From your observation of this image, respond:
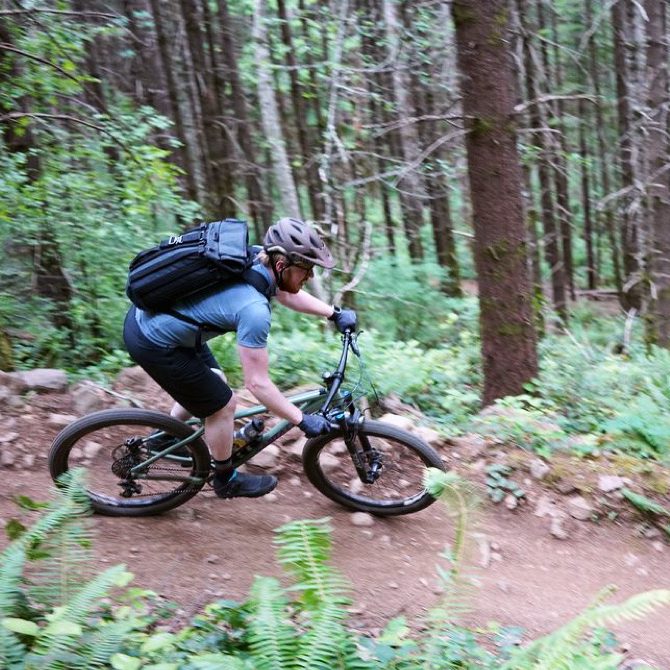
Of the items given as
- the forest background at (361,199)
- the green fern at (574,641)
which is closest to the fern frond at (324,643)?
the green fern at (574,641)

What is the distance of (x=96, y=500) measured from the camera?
192 inches

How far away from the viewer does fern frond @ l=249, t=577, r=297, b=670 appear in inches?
107

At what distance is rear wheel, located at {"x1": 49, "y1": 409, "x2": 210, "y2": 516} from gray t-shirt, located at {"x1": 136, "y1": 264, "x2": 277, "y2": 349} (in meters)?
0.74

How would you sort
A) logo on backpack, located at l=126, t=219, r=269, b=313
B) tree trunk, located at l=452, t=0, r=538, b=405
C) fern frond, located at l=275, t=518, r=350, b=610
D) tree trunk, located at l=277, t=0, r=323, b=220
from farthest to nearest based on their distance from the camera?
tree trunk, located at l=277, t=0, r=323, b=220
tree trunk, located at l=452, t=0, r=538, b=405
logo on backpack, located at l=126, t=219, r=269, b=313
fern frond, located at l=275, t=518, r=350, b=610

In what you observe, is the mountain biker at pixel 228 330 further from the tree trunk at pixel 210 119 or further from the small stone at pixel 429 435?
the tree trunk at pixel 210 119

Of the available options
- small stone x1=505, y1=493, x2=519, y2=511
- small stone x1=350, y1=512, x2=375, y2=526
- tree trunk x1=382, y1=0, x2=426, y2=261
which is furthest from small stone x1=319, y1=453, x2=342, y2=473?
tree trunk x1=382, y1=0, x2=426, y2=261

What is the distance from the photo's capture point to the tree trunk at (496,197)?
21.0ft

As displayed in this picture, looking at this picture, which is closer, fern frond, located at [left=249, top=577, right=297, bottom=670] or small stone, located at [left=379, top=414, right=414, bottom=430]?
fern frond, located at [left=249, top=577, right=297, bottom=670]

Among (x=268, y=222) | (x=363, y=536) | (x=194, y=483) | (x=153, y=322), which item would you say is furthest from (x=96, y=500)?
(x=268, y=222)

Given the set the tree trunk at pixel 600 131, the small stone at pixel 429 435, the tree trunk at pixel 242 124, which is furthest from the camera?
the tree trunk at pixel 600 131

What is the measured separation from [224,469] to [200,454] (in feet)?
0.70

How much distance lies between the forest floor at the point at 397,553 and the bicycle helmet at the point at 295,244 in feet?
6.96

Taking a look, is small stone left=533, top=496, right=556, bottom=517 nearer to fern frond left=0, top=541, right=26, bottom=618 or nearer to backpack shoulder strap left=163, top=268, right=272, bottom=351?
backpack shoulder strap left=163, top=268, right=272, bottom=351

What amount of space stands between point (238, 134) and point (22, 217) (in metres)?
8.68
